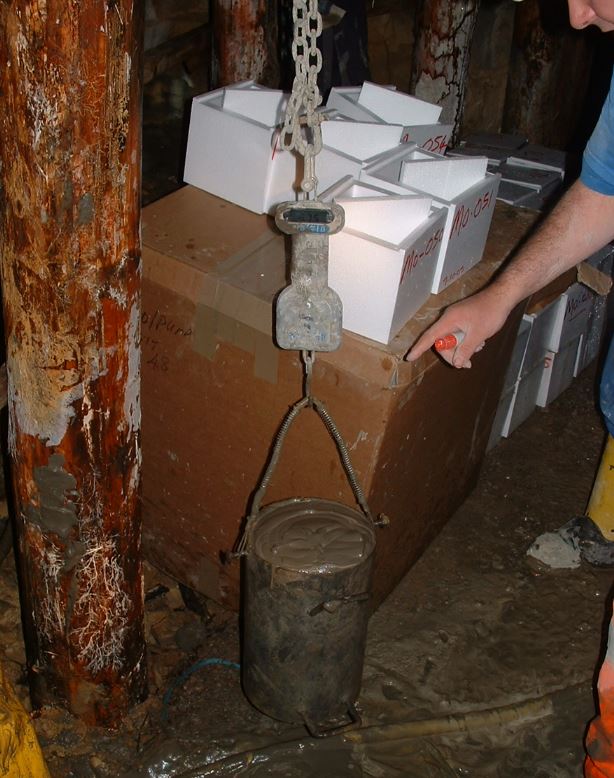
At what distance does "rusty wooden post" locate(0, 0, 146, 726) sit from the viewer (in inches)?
77.9

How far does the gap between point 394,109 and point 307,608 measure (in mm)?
1782

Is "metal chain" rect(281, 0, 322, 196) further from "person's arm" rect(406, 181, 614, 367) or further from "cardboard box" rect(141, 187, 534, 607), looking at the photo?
"cardboard box" rect(141, 187, 534, 607)

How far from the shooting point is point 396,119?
336cm

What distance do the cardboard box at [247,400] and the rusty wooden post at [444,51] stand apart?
6.81 feet

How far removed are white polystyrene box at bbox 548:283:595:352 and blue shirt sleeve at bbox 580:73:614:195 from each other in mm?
1517

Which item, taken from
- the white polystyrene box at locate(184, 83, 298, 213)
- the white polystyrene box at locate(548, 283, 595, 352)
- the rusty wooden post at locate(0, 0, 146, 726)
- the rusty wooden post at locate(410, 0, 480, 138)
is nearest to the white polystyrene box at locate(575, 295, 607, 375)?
the white polystyrene box at locate(548, 283, 595, 352)

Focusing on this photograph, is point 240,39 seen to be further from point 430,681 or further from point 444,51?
point 430,681

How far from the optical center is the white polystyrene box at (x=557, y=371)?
4445 mm

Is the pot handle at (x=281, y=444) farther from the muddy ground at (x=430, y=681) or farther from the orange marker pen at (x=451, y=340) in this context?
the muddy ground at (x=430, y=681)

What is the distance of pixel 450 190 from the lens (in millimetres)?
3037

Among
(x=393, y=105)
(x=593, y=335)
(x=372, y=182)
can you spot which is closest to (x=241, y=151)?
(x=372, y=182)

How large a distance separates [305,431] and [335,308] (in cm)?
65

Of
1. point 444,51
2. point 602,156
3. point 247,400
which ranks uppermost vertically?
point 602,156

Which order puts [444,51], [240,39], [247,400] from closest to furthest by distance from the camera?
[247,400]
[240,39]
[444,51]
